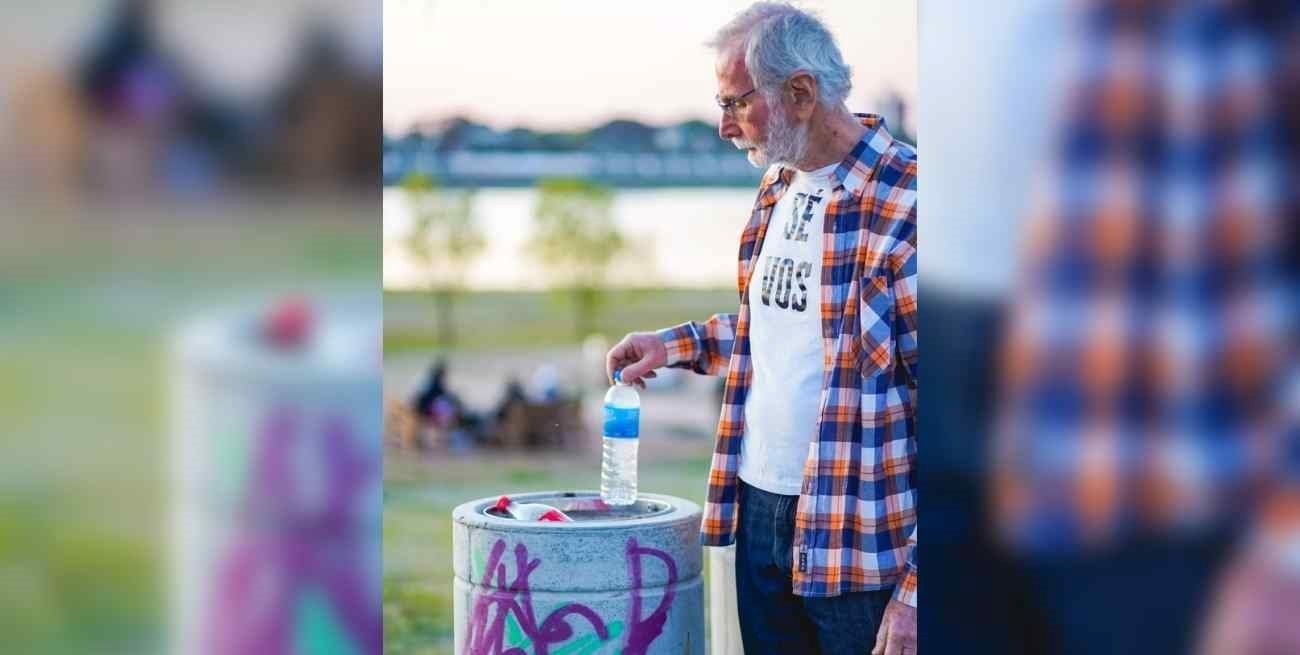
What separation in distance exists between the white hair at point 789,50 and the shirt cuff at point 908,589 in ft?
3.36

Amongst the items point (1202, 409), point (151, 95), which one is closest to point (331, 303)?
point (151, 95)

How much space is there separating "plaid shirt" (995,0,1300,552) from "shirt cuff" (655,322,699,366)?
137 cm

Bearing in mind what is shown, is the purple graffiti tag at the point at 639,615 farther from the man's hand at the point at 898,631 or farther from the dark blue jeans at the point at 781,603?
the man's hand at the point at 898,631

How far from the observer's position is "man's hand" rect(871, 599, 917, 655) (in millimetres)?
3164

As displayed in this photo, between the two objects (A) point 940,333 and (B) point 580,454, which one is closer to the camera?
(A) point 940,333

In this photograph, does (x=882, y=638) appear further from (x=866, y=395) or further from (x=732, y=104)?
(x=732, y=104)

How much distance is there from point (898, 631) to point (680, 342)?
940 mm

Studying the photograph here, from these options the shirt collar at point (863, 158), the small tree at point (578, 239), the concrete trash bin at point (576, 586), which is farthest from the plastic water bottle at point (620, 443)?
the small tree at point (578, 239)

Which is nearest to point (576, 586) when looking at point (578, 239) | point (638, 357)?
point (638, 357)

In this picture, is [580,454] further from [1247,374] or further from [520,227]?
[1247,374]

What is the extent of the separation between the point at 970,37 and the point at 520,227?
483 inches

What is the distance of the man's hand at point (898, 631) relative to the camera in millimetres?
3164

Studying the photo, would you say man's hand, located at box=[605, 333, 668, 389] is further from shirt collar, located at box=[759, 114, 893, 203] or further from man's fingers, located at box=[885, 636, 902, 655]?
man's fingers, located at box=[885, 636, 902, 655]

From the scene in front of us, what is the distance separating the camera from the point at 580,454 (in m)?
11.7
